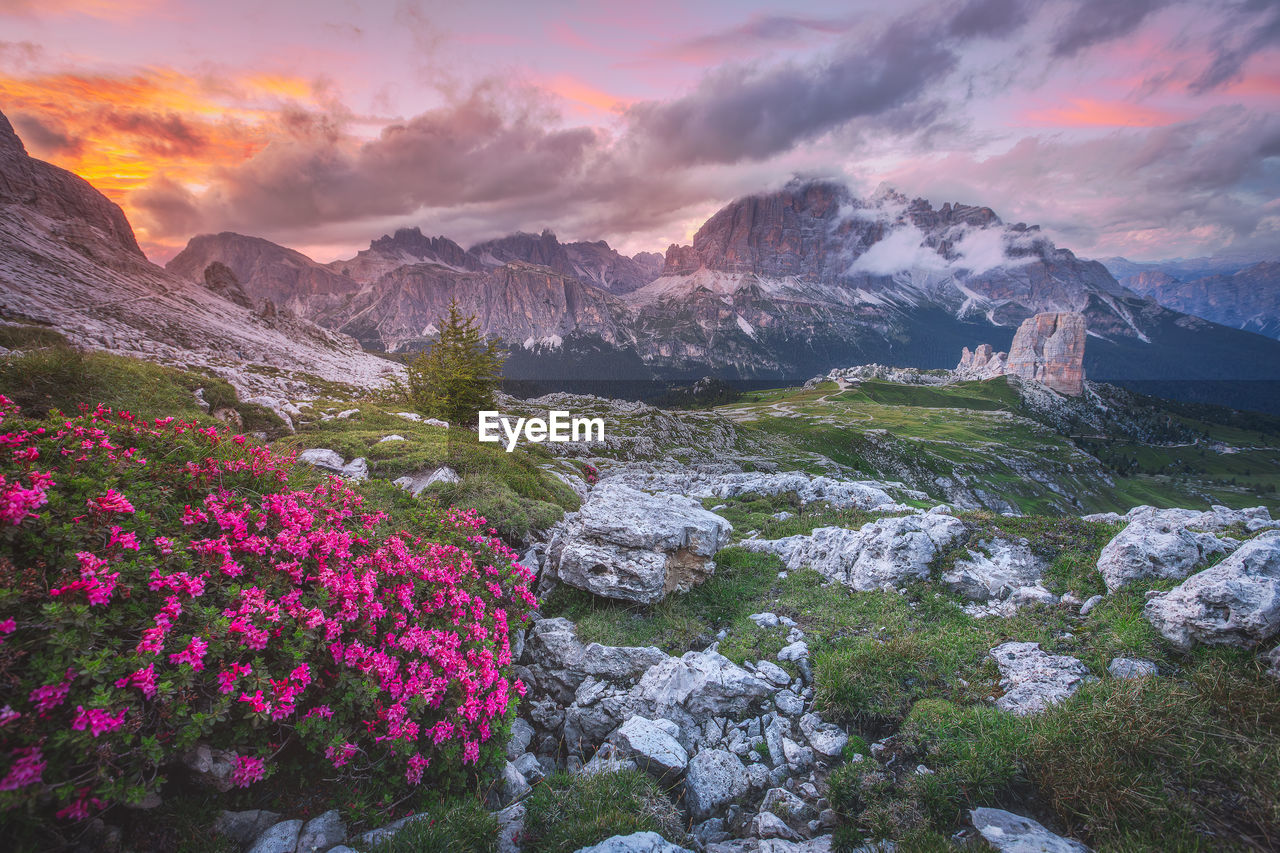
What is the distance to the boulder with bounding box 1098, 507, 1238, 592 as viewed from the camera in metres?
10.5

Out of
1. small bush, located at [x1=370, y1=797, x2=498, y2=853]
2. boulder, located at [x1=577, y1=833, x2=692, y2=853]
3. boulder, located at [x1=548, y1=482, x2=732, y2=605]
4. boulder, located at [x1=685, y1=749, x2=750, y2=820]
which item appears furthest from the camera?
boulder, located at [x1=548, y1=482, x2=732, y2=605]

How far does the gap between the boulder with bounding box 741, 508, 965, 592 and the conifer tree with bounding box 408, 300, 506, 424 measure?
840 inches

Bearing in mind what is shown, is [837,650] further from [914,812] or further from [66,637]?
[66,637]

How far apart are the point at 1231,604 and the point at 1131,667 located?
1.83 metres

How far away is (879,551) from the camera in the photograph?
46.0 feet

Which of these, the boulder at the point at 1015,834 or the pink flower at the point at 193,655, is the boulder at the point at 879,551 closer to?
the boulder at the point at 1015,834

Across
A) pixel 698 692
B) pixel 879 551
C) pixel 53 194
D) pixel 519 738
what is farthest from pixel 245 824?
pixel 53 194

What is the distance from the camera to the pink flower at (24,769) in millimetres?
3598

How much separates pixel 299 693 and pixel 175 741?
1.04 metres

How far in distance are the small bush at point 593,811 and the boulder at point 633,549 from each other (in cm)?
579

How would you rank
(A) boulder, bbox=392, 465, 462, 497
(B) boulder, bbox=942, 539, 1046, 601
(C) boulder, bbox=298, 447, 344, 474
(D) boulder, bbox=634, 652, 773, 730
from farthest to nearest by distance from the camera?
(A) boulder, bbox=392, 465, 462, 497
(C) boulder, bbox=298, 447, 344, 474
(B) boulder, bbox=942, 539, 1046, 601
(D) boulder, bbox=634, 652, 773, 730

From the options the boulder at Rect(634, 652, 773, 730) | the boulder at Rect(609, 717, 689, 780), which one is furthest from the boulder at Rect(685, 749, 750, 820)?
the boulder at Rect(634, 652, 773, 730)

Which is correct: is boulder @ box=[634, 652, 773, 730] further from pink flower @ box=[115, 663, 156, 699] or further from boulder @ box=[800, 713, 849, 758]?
pink flower @ box=[115, 663, 156, 699]

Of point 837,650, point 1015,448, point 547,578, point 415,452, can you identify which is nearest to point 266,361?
point 415,452
